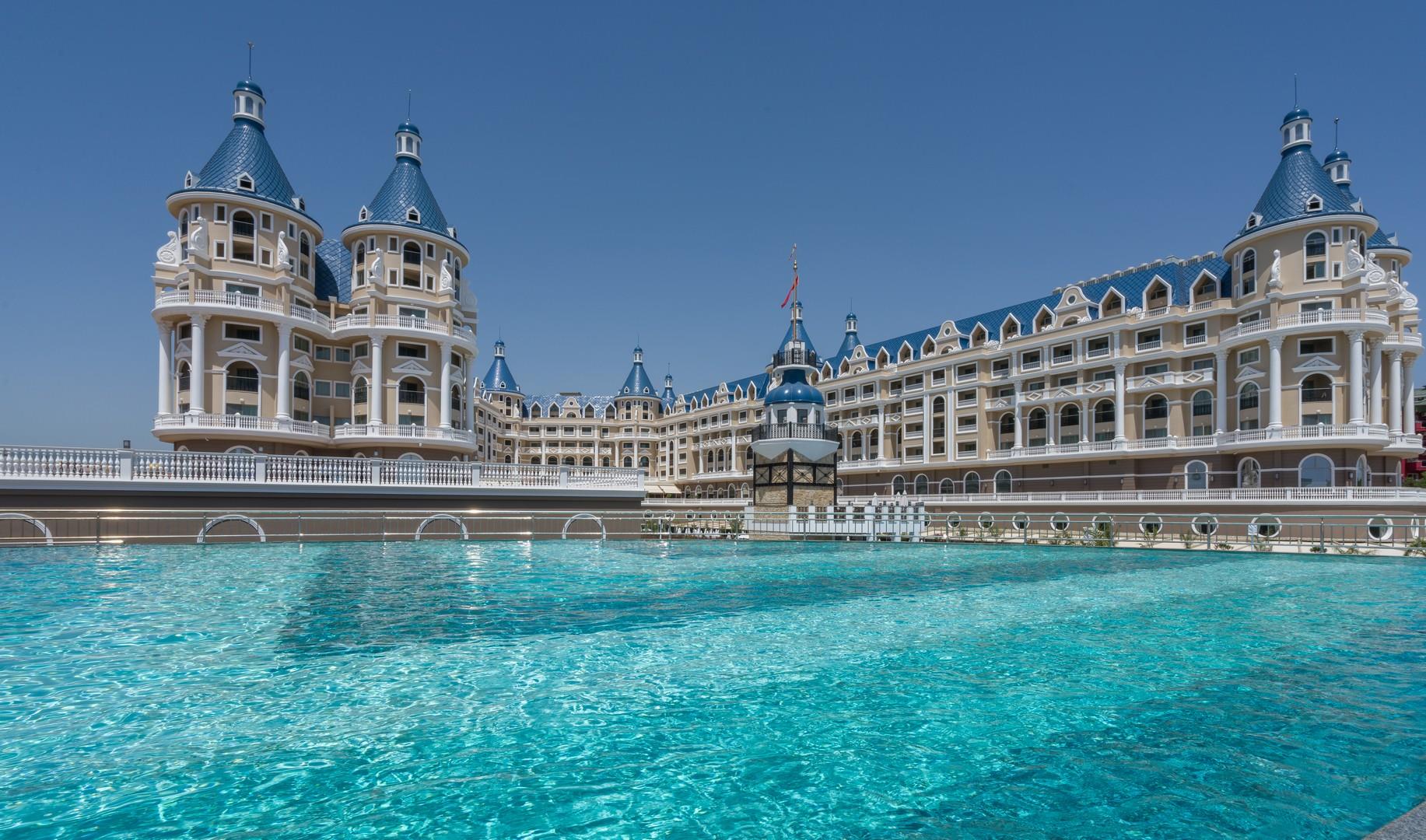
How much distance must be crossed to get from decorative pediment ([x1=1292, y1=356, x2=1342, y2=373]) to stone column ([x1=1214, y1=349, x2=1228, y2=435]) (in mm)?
4306

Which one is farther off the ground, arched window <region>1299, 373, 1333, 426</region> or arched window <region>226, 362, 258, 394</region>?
arched window <region>226, 362, 258, 394</region>

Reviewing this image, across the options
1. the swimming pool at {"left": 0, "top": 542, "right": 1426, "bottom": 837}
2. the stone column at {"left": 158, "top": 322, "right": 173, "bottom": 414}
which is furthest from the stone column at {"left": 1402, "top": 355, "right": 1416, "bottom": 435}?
the stone column at {"left": 158, "top": 322, "right": 173, "bottom": 414}

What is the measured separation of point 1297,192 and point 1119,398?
14.7 meters

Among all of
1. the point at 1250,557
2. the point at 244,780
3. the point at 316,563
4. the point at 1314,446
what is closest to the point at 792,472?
the point at 1250,557

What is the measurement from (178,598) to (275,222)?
33349mm

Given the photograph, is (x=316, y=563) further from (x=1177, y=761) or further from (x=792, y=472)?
(x=792, y=472)

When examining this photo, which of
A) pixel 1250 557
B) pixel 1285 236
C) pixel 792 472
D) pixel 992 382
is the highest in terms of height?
pixel 1285 236

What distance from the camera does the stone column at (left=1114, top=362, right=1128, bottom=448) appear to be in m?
47.6

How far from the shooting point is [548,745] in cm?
651

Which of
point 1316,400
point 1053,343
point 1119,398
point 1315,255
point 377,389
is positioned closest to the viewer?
point 1316,400

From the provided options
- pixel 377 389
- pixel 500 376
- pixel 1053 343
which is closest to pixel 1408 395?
pixel 1053 343

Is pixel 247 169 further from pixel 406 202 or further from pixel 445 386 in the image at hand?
pixel 445 386

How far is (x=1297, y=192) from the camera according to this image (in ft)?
133

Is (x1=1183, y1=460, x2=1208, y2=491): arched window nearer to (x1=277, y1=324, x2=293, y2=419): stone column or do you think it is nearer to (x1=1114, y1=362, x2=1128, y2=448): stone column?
(x1=1114, y1=362, x2=1128, y2=448): stone column
